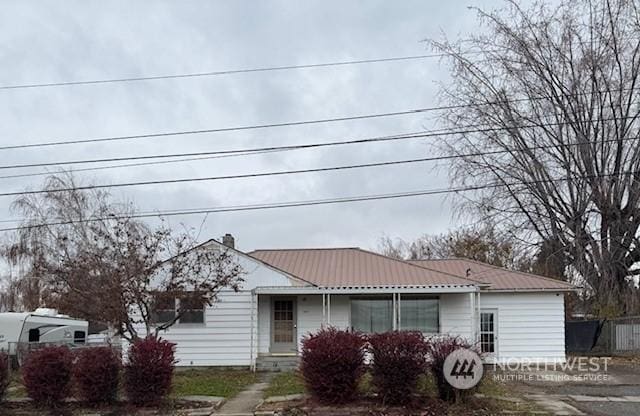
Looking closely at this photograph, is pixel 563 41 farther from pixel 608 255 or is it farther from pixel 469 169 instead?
pixel 608 255

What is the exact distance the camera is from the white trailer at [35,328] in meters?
24.0

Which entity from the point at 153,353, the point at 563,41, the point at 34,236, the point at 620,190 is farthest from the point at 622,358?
the point at 34,236

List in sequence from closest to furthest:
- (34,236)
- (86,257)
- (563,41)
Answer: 1. (86,257)
2. (563,41)
3. (34,236)

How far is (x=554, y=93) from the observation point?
27750mm

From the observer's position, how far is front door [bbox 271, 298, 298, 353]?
72.3 feet

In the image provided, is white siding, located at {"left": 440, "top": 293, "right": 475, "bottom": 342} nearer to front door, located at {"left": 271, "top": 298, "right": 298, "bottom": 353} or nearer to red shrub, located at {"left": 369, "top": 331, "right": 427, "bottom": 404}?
front door, located at {"left": 271, "top": 298, "right": 298, "bottom": 353}

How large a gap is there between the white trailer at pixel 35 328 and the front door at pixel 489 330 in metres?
14.7

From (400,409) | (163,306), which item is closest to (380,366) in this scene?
(400,409)

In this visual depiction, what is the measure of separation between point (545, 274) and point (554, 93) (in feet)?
25.9

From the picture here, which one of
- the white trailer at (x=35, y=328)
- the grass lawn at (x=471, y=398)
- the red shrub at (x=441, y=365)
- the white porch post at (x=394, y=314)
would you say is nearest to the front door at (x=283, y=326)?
the white porch post at (x=394, y=314)

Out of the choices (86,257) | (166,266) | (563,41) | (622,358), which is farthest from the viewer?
(563,41)

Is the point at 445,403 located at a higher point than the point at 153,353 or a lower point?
lower

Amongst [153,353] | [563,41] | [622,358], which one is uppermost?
[563,41]

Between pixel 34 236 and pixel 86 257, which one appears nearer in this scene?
pixel 86 257
